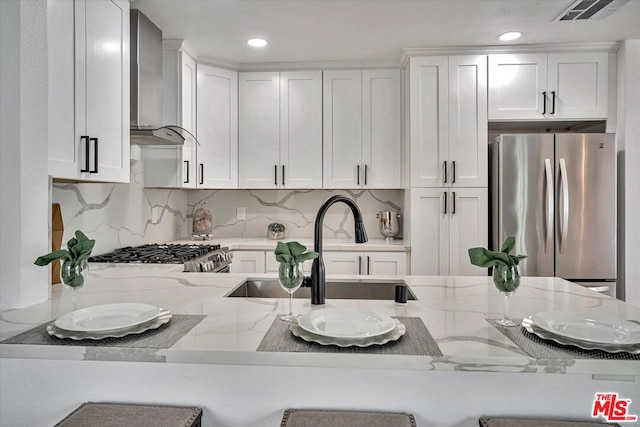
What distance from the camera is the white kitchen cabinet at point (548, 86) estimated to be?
334 centimetres

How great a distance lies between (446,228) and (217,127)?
207 cm

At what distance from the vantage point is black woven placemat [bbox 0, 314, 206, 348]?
3.57 ft

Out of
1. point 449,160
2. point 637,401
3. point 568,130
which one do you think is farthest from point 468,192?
point 637,401

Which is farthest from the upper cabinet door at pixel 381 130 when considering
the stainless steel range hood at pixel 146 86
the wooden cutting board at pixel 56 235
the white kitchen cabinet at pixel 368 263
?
the wooden cutting board at pixel 56 235

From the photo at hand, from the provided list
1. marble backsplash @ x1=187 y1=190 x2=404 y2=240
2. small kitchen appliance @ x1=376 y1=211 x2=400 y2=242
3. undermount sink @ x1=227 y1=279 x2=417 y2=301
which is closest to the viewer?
undermount sink @ x1=227 y1=279 x2=417 y2=301

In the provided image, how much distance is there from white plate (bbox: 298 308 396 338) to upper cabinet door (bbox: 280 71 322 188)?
2578mm

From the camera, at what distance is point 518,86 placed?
11.1 ft

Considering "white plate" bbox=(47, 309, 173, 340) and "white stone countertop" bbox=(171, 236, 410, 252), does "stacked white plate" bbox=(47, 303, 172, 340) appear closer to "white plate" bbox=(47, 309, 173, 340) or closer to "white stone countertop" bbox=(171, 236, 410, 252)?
"white plate" bbox=(47, 309, 173, 340)

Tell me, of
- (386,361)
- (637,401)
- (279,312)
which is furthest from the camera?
(279,312)

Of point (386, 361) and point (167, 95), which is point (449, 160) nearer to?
point (167, 95)

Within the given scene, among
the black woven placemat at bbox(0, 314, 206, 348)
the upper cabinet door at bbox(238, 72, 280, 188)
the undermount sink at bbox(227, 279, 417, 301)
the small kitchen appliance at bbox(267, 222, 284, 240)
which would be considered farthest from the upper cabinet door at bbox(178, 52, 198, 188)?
the black woven placemat at bbox(0, 314, 206, 348)

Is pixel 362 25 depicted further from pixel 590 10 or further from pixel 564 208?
pixel 564 208

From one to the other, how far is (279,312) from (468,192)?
2.44m

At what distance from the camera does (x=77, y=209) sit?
8.29ft
